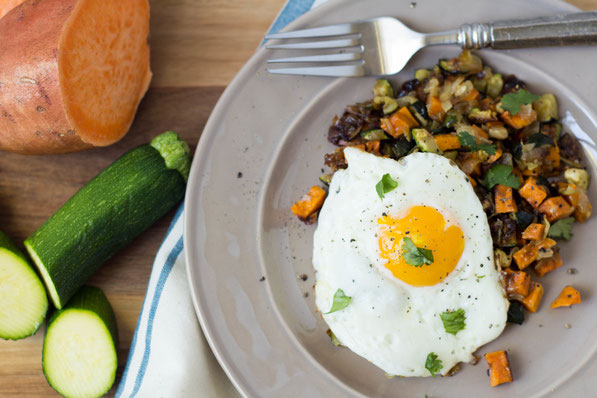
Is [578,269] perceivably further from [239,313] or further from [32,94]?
[32,94]

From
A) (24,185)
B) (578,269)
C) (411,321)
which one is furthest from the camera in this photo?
(24,185)

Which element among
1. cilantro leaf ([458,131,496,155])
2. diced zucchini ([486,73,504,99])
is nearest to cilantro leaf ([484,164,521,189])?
cilantro leaf ([458,131,496,155])

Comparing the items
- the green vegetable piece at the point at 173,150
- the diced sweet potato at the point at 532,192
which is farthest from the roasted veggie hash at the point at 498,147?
the green vegetable piece at the point at 173,150

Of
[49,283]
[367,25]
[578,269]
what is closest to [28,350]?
[49,283]

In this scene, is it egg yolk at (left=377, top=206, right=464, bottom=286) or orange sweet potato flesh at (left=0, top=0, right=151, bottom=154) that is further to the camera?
orange sweet potato flesh at (left=0, top=0, right=151, bottom=154)

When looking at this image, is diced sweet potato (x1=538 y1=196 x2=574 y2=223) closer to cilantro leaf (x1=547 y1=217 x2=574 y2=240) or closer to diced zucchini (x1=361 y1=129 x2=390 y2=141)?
cilantro leaf (x1=547 y1=217 x2=574 y2=240)

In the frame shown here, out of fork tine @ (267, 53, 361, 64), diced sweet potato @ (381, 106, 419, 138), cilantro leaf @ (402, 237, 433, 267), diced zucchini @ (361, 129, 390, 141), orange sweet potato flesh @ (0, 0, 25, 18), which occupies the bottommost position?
cilantro leaf @ (402, 237, 433, 267)
